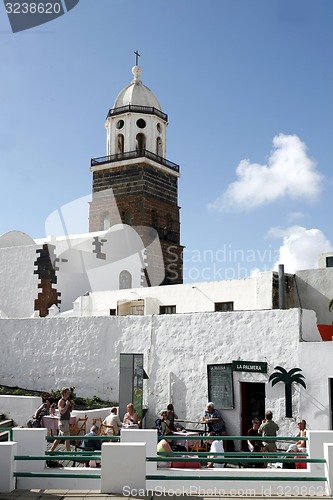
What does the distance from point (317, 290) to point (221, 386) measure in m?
7.00

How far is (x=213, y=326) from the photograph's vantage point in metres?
15.8

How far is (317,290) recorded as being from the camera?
20.6 m

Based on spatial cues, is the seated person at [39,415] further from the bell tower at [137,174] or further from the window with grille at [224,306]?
the bell tower at [137,174]

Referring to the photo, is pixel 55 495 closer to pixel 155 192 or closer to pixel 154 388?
pixel 154 388

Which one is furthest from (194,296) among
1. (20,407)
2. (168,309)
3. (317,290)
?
(20,407)

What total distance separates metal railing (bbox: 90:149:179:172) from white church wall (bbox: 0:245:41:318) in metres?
9.60

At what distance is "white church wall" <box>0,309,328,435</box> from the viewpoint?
48.0 ft

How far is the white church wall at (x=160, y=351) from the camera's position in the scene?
14.6m

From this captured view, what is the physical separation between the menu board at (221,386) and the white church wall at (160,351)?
0.54ft

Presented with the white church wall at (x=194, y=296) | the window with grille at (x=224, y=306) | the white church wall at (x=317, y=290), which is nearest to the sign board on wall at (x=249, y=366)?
the white church wall at (x=194, y=296)

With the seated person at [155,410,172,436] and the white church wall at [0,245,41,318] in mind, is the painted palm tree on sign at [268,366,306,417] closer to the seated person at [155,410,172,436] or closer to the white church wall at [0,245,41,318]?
the seated person at [155,410,172,436]

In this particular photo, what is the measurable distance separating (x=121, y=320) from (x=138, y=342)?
0.92 m

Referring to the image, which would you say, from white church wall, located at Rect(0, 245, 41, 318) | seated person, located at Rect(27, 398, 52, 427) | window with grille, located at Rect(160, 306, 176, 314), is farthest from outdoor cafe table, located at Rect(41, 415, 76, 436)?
white church wall, located at Rect(0, 245, 41, 318)

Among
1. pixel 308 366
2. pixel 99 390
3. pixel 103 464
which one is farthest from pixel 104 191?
pixel 103 464
